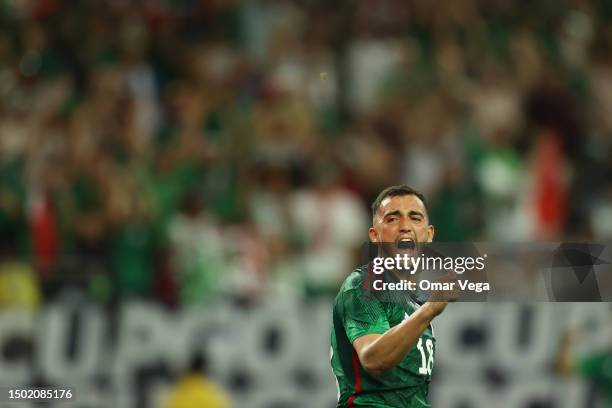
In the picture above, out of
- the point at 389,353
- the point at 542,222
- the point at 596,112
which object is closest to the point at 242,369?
the point at 542,222

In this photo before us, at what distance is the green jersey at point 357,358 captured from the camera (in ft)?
13.5

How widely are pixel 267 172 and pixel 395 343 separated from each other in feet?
24.6

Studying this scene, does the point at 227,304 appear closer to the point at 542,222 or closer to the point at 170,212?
the point at 170,212

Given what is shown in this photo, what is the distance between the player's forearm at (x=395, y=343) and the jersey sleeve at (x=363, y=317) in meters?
0.14

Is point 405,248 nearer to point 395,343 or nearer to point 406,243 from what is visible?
point 406,243

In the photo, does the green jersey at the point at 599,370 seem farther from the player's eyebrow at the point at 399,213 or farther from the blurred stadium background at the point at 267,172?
the player's eyebrow at the point at 399,213

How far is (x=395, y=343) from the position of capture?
383 cm

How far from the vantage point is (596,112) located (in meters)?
12.6

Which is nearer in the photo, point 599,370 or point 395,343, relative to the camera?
point 395,343

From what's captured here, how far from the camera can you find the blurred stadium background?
1009 centimetres

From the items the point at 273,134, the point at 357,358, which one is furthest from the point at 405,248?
the point at 273,134

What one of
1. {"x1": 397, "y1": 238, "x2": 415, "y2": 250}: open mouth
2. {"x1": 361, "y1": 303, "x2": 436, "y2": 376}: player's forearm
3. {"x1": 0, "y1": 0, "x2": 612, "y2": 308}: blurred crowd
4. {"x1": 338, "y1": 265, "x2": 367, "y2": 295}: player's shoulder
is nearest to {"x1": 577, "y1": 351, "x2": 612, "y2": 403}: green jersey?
{"x1": 0, "y1": 0, "x2": 612, "y2": 308}: blurred crowd

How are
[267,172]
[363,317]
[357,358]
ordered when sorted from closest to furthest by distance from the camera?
[363,317] < [357,358] < [267,172]


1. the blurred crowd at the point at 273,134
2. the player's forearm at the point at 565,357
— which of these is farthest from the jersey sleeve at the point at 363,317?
the player's forearm at the point at 565,357
